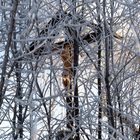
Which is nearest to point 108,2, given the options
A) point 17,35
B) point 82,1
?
point 82,1

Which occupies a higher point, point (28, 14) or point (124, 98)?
point (28, 14)

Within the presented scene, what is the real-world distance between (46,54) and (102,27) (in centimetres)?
60

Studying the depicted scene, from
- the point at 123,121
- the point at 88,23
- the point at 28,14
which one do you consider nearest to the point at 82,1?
the point at 88,23

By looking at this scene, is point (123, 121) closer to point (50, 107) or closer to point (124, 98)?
point (124, 98)

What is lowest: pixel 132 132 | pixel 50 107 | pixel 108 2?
pixel 132 132

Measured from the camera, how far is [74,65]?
12.3ft

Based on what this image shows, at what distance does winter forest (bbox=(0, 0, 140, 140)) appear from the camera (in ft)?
10.1

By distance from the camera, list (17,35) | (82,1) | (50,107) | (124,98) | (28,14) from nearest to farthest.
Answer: (28,14), (17,35), (82,1), (50,107), (124,98)

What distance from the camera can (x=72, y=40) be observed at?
366 centimetres

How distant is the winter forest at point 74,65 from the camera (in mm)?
3084

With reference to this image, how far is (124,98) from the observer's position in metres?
4.30

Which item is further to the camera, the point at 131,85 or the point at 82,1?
the point at 131,85

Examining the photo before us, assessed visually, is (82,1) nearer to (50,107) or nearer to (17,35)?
(17,35)

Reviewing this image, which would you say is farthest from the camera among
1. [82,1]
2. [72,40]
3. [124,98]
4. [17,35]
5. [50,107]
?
[124,98]
